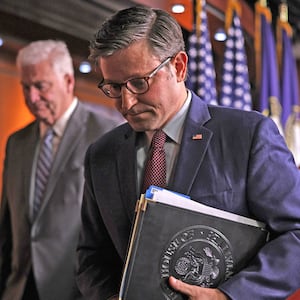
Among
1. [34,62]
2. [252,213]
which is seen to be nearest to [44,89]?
[34,62]

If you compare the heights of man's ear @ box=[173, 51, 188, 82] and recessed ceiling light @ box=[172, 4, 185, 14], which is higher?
recessed ceiling light @ box=[172, 4, 185, 14]

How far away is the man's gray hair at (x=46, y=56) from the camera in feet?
9.95

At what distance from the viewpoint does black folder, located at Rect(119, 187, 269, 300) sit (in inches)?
57.0

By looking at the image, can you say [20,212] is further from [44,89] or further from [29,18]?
[29,18]

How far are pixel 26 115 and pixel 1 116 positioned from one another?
29cm

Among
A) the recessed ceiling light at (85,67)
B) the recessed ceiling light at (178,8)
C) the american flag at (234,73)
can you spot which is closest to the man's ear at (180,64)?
the recessed ceiling light at (178,8)

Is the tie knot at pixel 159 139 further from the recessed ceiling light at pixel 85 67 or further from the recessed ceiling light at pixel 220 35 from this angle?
the recessed ceiling light at pixel 85 67

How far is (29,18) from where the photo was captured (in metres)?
3.91

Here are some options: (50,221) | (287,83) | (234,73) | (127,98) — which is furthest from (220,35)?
(127,98)

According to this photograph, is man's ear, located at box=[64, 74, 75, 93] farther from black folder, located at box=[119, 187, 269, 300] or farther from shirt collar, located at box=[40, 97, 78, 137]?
black folder, located at box=[119, 187, 269, 300]

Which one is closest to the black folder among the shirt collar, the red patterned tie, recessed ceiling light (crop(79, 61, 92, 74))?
the red patterned tie

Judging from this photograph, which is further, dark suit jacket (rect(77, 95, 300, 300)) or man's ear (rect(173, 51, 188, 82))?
man's ear (rect(173, 51, 188, 82))

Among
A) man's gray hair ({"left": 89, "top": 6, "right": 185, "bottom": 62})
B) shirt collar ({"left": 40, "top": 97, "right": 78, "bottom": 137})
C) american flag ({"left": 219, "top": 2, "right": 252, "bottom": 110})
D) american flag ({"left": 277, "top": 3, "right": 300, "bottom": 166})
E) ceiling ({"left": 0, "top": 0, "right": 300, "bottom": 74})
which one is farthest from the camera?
american flag ({"left": 277, "top": 3, "right": 300, "bottom": 166})

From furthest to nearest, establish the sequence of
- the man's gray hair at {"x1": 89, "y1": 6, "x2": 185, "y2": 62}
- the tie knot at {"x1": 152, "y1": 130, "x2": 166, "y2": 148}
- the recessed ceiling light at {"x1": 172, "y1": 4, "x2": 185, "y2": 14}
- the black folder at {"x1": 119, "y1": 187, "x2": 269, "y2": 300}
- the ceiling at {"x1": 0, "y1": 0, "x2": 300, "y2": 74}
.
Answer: the ceiling at {"x1": 0, "y1": 0, "x2": 300, "y2": 74} < the recessed ceiling light at {"x1": 172, "y1": 4, "x2": 185, "y2": 14} < the tie knot at {"x1": 152, "y1": 130, "x2": 166, "y2": 148} < the man's gray hair at {"x1": 89, "y1": 6, "x2": 185, "y2": 62} < the black folder at {"x1": 119, "y1": 187, "x2": 269, "y2": 300}
